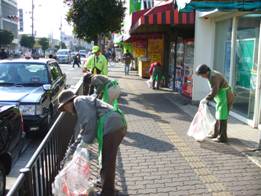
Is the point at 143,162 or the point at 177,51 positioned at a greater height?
the point at 177,51

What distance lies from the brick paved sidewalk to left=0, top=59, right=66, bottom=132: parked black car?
1.80 m

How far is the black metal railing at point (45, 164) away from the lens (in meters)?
3.02

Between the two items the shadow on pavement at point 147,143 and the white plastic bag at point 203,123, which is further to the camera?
the white plastic bag at point 203,123

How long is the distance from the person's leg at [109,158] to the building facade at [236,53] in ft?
15.6

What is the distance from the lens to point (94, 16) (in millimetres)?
16844

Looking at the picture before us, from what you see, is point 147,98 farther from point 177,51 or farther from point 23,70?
point 23,70

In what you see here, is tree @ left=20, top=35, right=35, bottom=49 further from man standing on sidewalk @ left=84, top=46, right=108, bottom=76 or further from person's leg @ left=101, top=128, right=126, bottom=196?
person's leg @ left=101, top=128, right=126, bottom=196

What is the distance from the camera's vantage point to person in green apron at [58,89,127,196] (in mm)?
3846

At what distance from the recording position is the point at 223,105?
7.17 meters

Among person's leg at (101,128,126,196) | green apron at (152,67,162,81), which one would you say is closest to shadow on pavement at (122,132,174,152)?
person's leg at (101,128,126,196)

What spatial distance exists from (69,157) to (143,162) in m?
2.02

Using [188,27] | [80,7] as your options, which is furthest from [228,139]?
[80,7]

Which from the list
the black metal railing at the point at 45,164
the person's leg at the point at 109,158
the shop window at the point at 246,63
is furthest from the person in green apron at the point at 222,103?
the person's leg at the point at 109,158

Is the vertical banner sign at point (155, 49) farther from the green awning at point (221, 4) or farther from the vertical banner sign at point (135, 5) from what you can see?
the green awning at point (221, 4)
